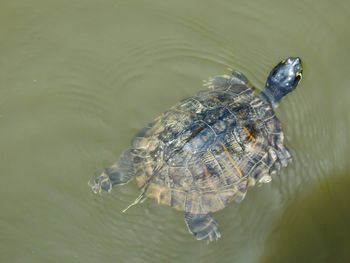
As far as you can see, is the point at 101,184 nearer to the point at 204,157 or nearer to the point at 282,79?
the point at 204,157

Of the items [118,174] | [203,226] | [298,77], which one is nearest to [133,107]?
[118,174]

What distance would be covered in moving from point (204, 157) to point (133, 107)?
0.74 meters

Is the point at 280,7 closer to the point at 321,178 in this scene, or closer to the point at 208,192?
the point at 321,178

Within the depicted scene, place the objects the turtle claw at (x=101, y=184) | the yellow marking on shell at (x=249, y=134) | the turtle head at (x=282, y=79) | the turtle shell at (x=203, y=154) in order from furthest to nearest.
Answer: the turtle head at (x=282, y=79)
the turtle claw at (x=101, y=184)
the yellow marking on shell at (x=249, y=134)
the turtle shell at (x=203, y=154)

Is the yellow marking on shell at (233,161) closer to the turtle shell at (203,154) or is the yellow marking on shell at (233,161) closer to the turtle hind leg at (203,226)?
the turtle shell at (203,154)

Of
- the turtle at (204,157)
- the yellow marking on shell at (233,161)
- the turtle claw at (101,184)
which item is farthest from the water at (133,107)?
the yellow marking on shell at (233,161)

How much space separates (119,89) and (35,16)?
0.80 metres

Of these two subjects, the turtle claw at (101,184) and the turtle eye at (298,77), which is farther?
the turtle eye at (298,77)

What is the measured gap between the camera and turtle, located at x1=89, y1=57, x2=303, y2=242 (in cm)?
215

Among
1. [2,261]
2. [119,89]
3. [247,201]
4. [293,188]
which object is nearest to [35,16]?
[119,89]

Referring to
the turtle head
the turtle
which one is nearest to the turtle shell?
the turtle

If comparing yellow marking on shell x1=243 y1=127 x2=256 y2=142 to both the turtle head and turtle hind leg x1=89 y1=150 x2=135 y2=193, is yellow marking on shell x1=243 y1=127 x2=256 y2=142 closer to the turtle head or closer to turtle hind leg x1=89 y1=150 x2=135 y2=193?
the turtle head

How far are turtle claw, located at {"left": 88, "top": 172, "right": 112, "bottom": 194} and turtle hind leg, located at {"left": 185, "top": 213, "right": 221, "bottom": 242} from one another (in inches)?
18.6

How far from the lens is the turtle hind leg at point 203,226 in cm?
230
